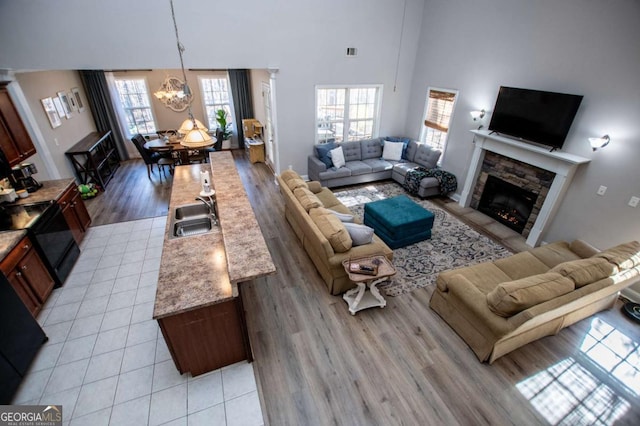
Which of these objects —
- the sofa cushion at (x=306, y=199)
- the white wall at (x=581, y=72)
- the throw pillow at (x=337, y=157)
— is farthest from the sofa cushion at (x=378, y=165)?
the sofa cushion at (x=306, y=199)

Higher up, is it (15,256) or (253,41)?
→ (253,41)

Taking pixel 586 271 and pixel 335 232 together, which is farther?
pixel 335 232

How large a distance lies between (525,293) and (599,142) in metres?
2.66

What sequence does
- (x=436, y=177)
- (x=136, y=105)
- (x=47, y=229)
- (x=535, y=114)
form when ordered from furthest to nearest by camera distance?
(x=136, y=105)
(x=436, y=177)
(x=535, y=114)
(x=47, y=229)

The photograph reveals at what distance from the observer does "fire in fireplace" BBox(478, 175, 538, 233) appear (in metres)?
4.83

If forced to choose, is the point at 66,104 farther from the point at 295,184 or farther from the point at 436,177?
the point at 436,177

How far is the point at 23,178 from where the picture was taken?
394cm

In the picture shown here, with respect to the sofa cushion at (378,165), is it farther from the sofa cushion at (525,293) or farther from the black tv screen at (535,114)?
the sofa cushion at (525,293)

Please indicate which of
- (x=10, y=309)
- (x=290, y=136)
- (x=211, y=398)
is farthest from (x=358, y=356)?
(x=290, y=136)

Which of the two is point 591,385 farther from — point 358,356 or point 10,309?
point 10,309

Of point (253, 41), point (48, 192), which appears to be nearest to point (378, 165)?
point (253, 41)

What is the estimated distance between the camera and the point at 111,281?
12.1ft

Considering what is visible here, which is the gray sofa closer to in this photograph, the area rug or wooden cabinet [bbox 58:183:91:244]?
the area rug

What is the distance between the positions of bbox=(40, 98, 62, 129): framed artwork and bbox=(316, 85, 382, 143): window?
5.12 meters
